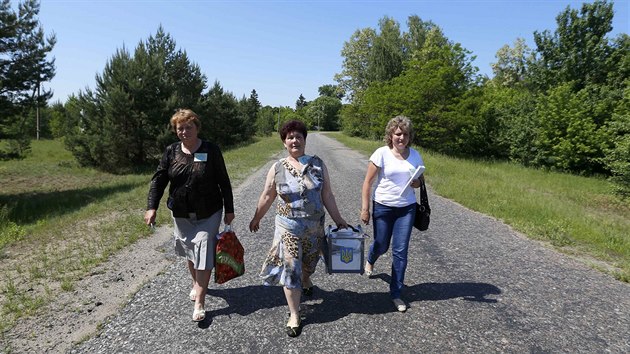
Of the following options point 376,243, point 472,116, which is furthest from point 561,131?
point 376,243

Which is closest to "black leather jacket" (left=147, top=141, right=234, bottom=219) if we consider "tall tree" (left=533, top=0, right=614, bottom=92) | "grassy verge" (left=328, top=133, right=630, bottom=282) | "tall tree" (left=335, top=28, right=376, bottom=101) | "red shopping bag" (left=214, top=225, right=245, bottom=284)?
"red shopping bag" (left=214, top=225, right=245, bottom=284)

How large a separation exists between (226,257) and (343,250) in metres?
1.16

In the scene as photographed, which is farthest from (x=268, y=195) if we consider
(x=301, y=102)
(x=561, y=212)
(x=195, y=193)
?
(x=301, y=102)

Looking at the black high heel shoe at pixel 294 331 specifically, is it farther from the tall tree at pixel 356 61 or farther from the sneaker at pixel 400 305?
the tall tree at pixel 356 61

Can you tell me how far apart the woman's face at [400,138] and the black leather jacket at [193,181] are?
1.81 metres

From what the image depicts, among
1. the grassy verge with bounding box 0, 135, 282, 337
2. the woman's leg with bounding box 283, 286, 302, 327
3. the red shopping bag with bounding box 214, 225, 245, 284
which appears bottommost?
the grassy verge with bounding box 0, 135, 282, 337

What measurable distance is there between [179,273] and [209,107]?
92.7 ft

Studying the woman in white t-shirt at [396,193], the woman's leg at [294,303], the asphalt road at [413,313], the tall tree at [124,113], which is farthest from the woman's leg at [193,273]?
the tall tree at [124,113]

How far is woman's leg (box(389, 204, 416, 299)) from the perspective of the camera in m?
3.56

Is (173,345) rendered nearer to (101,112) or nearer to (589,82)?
(101,112)

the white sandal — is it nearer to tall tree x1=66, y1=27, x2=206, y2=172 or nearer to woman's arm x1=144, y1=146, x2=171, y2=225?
woman's arm x1=144, y1=146, x2=171, y2=225

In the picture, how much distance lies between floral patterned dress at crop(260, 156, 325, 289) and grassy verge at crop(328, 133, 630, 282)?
14.3ft

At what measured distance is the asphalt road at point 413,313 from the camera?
116 inches

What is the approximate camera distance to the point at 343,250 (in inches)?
132
